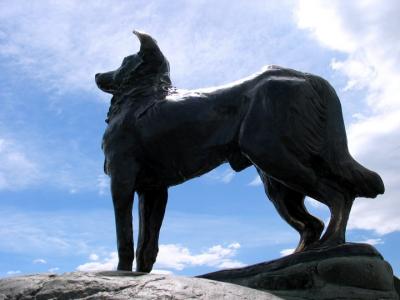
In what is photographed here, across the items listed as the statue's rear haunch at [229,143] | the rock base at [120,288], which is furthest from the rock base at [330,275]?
the rock base at [120,288]

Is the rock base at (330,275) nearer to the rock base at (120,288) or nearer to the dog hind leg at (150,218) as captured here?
the rock base at (120,288)

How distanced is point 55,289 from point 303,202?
8.44 feet

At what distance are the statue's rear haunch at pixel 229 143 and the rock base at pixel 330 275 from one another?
0.23 meters

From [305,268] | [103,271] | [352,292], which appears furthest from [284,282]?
[103,271]

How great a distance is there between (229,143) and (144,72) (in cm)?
118

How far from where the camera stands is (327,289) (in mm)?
4488

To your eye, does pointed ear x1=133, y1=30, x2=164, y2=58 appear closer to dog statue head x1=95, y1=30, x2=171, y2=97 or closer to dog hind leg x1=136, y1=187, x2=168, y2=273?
dog statue head x1=95, y1=30, x2=171, y2=97

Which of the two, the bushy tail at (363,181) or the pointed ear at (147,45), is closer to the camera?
the bushy tail at (363,181)

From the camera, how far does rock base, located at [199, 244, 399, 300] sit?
4.48 m

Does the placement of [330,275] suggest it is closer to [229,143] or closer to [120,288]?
[229,143]

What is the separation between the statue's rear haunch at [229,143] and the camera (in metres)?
5.11

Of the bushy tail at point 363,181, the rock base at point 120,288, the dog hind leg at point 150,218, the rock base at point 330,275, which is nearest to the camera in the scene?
the rock base at point 120,288

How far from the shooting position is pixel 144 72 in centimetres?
589

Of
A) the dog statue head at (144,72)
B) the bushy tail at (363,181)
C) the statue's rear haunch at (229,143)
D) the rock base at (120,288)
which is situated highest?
the dog statue head at (144,72)
